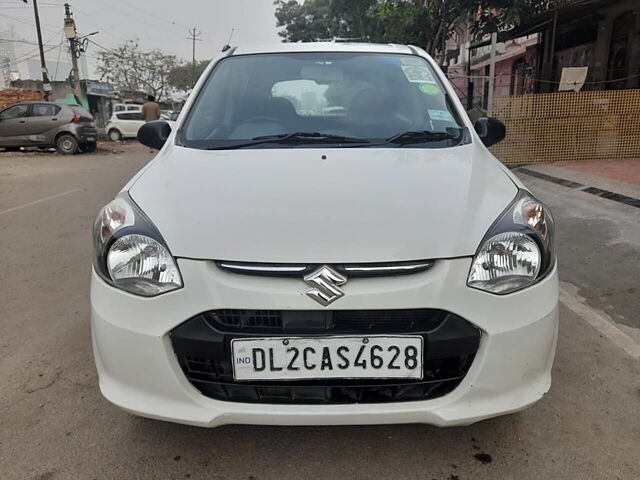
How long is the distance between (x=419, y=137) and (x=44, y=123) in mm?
15879

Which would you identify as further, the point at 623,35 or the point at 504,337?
the point at 623,35

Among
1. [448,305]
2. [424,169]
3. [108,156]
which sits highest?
[424,169]

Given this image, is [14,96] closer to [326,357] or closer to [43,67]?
[43,67]

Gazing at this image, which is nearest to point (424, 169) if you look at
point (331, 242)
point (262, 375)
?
point (331, 242)

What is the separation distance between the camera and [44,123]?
15547mm

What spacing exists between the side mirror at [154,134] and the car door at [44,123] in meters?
14.5

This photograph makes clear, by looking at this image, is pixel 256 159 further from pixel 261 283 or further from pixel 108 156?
pixel 108 156

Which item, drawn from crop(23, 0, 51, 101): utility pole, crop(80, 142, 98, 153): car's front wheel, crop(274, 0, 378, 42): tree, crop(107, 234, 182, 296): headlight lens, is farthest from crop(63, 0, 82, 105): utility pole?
crop(107, 234, 182, 296): headlight lens

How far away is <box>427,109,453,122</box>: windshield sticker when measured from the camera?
2.68 meters

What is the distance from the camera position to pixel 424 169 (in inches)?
83.3

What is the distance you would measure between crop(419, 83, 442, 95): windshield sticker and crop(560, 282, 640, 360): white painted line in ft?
5.33

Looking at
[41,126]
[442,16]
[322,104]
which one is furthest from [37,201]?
[442,16]

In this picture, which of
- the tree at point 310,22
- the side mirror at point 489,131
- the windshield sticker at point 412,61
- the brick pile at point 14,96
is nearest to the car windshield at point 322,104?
the windshield sticker at point 412,61

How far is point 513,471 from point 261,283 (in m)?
1.13
